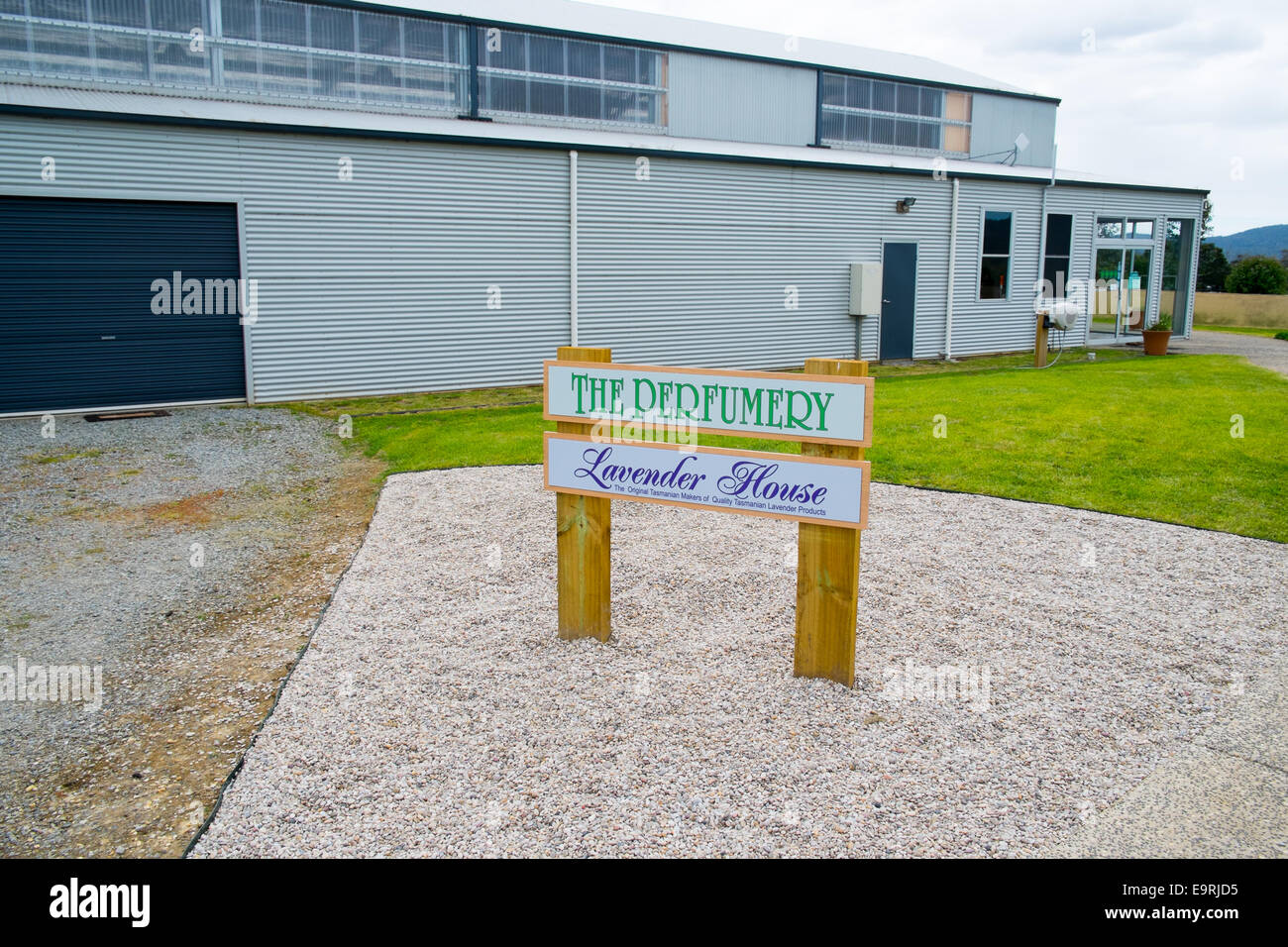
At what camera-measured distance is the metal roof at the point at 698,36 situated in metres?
17.8

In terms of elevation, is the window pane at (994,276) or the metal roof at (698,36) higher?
the metal roof at (698,36)

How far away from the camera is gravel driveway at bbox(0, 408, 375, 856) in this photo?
159 inches

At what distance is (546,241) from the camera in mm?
16141

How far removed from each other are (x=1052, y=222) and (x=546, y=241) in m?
13.5

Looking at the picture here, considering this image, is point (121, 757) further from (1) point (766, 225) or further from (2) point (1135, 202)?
(2) point (1135, 202)

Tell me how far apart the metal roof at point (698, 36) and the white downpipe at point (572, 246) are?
11.0 feet

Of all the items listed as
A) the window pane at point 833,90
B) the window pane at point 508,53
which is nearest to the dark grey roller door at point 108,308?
the window pane at point 508,53

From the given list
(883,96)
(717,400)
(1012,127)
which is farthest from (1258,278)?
(717,400)

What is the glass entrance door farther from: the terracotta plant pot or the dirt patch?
the dirt patch

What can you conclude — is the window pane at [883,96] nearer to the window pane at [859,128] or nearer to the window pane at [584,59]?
the window pane at [859,128]

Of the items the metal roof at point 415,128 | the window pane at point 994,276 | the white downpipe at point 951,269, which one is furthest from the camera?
the window pane at point 994,276

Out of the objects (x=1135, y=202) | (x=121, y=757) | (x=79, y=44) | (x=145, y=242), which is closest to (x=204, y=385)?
(x=145, y=242)

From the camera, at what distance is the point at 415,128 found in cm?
1474

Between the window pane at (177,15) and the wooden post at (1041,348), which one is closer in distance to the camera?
the window pane at (177,15)
